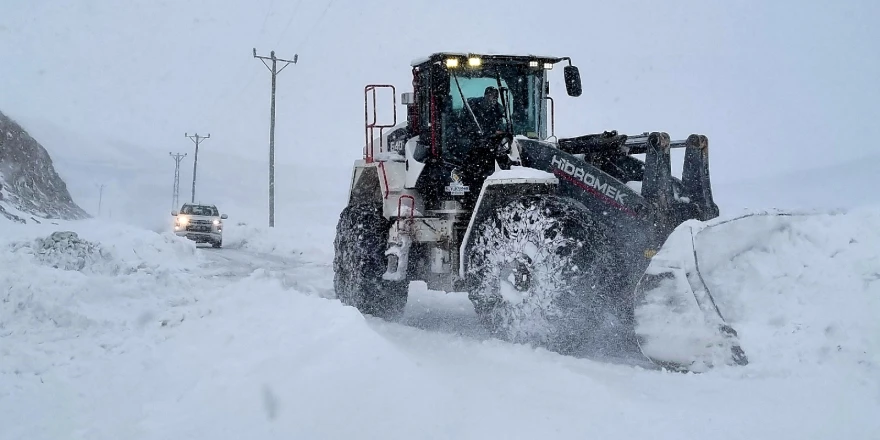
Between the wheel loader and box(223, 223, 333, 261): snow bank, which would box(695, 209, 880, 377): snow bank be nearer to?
the wheel loader

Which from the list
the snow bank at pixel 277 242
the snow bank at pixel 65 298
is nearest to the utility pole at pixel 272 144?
the snow bank at pixel 277 242

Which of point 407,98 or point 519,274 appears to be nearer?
point 519,274

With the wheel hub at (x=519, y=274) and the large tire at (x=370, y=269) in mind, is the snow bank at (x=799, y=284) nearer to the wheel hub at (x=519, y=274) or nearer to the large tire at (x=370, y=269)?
the wheel hub at (x=519, y=274)

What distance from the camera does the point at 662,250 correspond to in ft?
17.5

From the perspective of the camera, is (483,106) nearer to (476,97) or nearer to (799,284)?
(476,97)

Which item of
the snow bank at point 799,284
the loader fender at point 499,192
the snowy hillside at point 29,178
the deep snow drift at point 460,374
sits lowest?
the deep snow drift at point 460,374

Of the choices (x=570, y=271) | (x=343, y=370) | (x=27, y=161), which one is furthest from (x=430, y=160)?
(x=27, y=161)

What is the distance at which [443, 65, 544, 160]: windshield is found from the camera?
730cm

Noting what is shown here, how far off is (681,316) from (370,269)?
3.98 meters

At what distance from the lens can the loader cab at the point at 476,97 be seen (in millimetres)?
7262

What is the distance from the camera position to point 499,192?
6.32m

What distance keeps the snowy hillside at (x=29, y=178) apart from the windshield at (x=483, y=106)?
2612 cm

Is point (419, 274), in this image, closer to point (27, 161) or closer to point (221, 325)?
point (221, 325)

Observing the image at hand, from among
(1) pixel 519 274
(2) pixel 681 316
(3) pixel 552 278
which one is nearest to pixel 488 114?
(1) pixel 519 274
